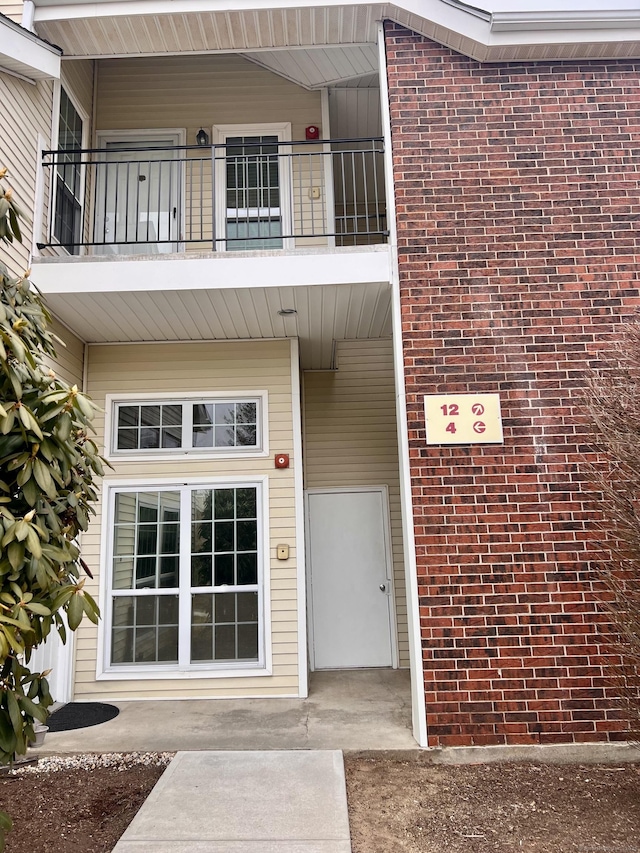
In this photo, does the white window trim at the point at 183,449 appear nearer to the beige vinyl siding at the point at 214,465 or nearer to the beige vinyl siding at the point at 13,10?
the beige vinyl siding at the point at 214,465

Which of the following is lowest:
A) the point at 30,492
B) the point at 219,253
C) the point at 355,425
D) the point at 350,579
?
the point at 350,579

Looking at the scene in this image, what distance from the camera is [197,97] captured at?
22.4 ft

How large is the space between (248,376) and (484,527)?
2.91 meters

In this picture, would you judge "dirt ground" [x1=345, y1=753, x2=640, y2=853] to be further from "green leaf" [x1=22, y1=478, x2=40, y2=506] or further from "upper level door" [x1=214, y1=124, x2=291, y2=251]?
"upper level door" [x1=214, y1=124, x2=291, y2=251]

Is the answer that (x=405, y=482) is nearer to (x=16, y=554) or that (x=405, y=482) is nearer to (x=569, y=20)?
(x=16, y=554)

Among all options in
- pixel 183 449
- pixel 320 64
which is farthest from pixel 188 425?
pixel 320 64

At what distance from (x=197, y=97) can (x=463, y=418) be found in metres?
5.12

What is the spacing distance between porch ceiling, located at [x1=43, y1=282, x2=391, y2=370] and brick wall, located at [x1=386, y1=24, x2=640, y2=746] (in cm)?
82


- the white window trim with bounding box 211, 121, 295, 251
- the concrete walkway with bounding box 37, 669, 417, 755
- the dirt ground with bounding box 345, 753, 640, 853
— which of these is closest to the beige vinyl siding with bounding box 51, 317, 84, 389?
the white window trim with bounding box 211, 121, 295, 251

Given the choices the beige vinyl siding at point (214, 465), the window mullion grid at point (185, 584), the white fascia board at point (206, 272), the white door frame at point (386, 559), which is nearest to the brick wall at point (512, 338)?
the white fascia board at point (206, 272)

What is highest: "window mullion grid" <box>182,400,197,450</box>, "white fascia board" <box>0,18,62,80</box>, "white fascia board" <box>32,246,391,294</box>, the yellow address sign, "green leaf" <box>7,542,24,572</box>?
"white fascia board" <box>0,18,62,80</box>

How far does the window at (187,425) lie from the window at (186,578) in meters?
0.47

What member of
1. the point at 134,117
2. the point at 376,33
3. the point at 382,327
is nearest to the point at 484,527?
the point at 382,327

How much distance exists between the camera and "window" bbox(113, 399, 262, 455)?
6.02 m
